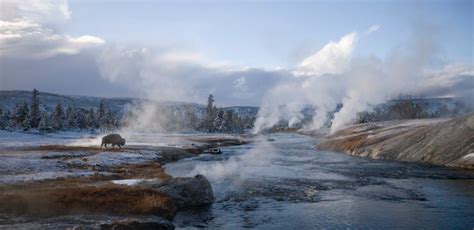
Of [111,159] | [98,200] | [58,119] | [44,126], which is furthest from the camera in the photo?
[58,119]

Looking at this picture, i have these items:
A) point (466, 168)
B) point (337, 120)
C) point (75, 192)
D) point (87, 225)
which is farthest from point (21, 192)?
point (337, 120)

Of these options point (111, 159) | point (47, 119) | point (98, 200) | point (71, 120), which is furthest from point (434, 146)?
point (71, 120)

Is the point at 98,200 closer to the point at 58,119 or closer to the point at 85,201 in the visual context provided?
the point at 85,201

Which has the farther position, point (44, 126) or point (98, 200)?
point (44, 126)

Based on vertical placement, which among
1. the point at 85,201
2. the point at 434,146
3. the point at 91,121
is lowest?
the point at 85,201

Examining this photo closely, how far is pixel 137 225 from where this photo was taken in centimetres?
2497

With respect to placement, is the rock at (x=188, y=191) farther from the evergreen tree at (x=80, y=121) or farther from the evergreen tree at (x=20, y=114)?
the evergreen tree at (x=80, y=121)

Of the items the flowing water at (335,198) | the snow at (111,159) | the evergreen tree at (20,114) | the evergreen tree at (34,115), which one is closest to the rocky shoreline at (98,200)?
the flowing water at (335,198)

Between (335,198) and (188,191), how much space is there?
11.4 meters

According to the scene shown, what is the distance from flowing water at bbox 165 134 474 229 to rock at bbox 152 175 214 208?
106 cm

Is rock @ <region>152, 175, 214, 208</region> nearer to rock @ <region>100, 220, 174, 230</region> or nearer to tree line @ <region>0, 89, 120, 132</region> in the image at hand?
rock @ <region>100, 220, 174, 230</region>

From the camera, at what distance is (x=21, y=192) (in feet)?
101

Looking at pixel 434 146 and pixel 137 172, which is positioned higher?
pixel 434 146

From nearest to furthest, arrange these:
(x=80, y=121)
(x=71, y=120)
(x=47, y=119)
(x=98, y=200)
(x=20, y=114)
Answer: (x=98, y=200) < (x=47, y=119) < (x=20, y=114) < (x=71, y=120) < (x=80, y=121)
